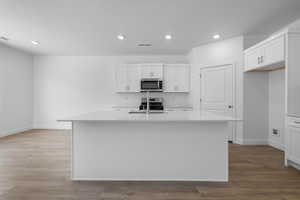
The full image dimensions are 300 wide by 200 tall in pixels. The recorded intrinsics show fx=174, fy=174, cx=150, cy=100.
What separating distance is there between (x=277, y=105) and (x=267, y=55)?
4.19 feet

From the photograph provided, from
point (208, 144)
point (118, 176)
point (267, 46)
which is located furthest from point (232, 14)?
point (118, 176)

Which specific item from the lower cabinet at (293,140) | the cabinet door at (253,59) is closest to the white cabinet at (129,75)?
the cabinet door at (253,59)

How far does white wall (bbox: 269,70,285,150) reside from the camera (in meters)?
3.73

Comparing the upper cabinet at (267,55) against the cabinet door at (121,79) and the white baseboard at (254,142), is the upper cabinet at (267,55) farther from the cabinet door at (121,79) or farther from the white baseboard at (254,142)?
the cabinet door at (121,79)

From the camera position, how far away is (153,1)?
104 inches

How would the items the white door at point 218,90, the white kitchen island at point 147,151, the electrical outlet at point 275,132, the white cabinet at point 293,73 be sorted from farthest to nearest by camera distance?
the white door at point 218,90 → the electrical outlet at point 275,132 → the white cabinet at point 293,73 → the white kitchen island at point 147,151

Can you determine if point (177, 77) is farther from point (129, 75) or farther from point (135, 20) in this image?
point (135, 20)

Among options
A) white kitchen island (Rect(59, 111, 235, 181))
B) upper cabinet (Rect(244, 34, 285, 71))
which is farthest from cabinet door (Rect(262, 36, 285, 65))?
white kitchen island (Rect(59, 111, 235, 181))

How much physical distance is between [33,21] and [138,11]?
2.06m

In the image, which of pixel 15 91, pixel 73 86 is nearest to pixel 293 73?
pixel 73 86

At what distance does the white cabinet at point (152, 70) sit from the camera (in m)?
5.41

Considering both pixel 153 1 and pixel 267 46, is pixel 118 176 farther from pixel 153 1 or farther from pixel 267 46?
pixel 267 46

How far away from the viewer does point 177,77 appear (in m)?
5.46

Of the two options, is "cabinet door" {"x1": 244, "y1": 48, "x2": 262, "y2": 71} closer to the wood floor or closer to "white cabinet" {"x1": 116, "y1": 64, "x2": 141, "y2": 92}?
the wood floor
